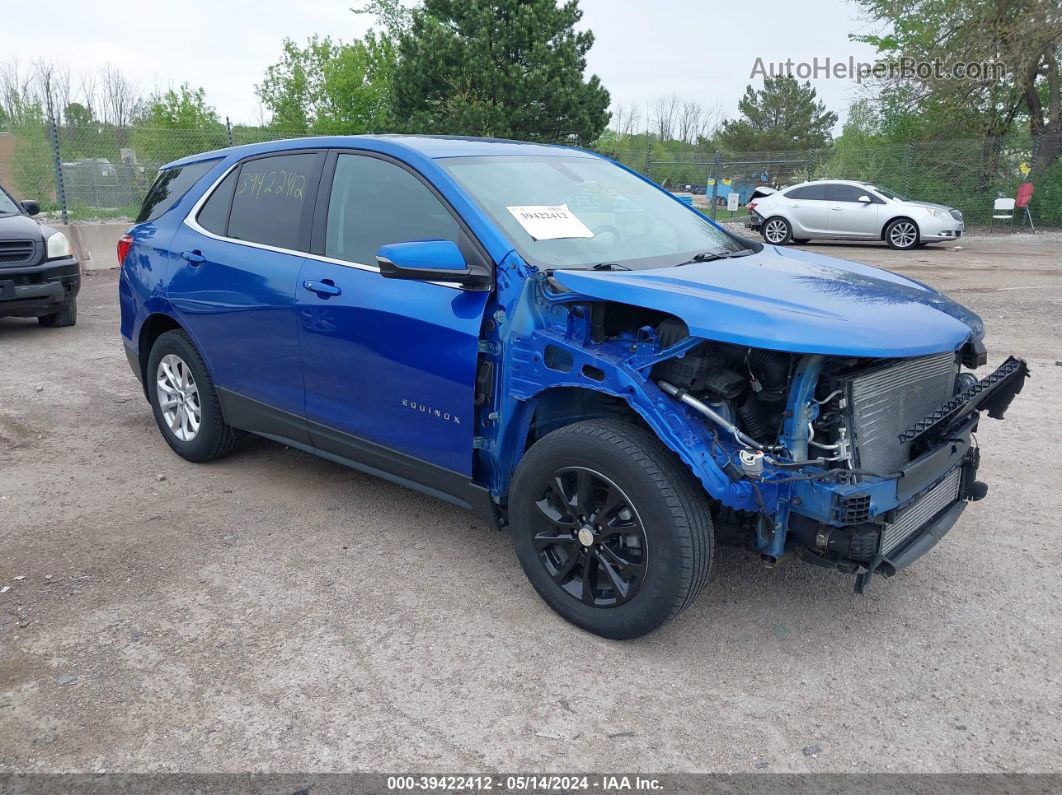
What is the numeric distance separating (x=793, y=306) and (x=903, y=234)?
54.4ft

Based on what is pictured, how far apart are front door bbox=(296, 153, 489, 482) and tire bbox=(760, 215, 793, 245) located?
16060mm

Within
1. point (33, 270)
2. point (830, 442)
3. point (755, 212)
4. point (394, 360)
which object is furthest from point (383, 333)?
point (755, 212)

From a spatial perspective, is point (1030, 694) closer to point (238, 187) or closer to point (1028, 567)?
point (1028, 567)

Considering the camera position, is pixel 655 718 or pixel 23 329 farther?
pixel 23 329

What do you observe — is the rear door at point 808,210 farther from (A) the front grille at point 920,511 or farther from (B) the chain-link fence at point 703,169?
(A) the front grille at point 920,511

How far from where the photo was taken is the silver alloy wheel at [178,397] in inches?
194

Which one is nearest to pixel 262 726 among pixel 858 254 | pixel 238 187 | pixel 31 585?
pixel 31 585

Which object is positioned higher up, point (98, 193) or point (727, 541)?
point (98, 193)

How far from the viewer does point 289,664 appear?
3.03m

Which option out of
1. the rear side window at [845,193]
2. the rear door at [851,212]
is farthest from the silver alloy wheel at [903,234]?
the rear side window at [845,193]

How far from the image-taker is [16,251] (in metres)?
8.72

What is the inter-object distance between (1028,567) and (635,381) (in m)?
2.18

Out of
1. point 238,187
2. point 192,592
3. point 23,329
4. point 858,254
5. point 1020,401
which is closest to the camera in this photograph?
point 192,592

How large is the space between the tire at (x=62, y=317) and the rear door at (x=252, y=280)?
219 inches
